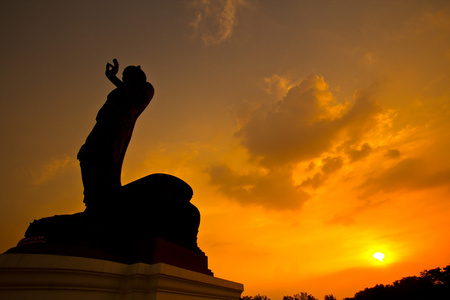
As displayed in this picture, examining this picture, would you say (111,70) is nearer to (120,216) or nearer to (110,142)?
(110,142)

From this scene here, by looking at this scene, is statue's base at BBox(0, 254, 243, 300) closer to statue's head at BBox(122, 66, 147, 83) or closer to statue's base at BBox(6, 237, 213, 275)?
statue's base at BBox(6, 237, 213, 275)

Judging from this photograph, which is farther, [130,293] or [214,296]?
[214,296]

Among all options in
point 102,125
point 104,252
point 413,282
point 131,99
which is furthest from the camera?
point 413,282

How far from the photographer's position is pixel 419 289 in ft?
143

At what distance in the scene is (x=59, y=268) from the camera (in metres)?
2.16

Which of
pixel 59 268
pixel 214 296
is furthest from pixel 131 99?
pixel 214 296

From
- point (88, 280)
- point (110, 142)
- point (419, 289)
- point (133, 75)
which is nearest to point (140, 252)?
point (88, 280)

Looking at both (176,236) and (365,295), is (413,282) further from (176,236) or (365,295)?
(176,236)

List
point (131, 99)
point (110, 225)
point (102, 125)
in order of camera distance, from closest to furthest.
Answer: point (110, 225)
point (102, 125)
point (131, 99)

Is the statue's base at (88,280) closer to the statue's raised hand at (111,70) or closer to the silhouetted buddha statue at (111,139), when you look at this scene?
the silhouetted buddha statue at (111,139)

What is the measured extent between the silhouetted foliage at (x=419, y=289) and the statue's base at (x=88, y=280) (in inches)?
2053

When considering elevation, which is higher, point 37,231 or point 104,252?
point 37,231

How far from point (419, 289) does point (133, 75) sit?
56743 millimetres

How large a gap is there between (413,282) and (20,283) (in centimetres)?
6648
